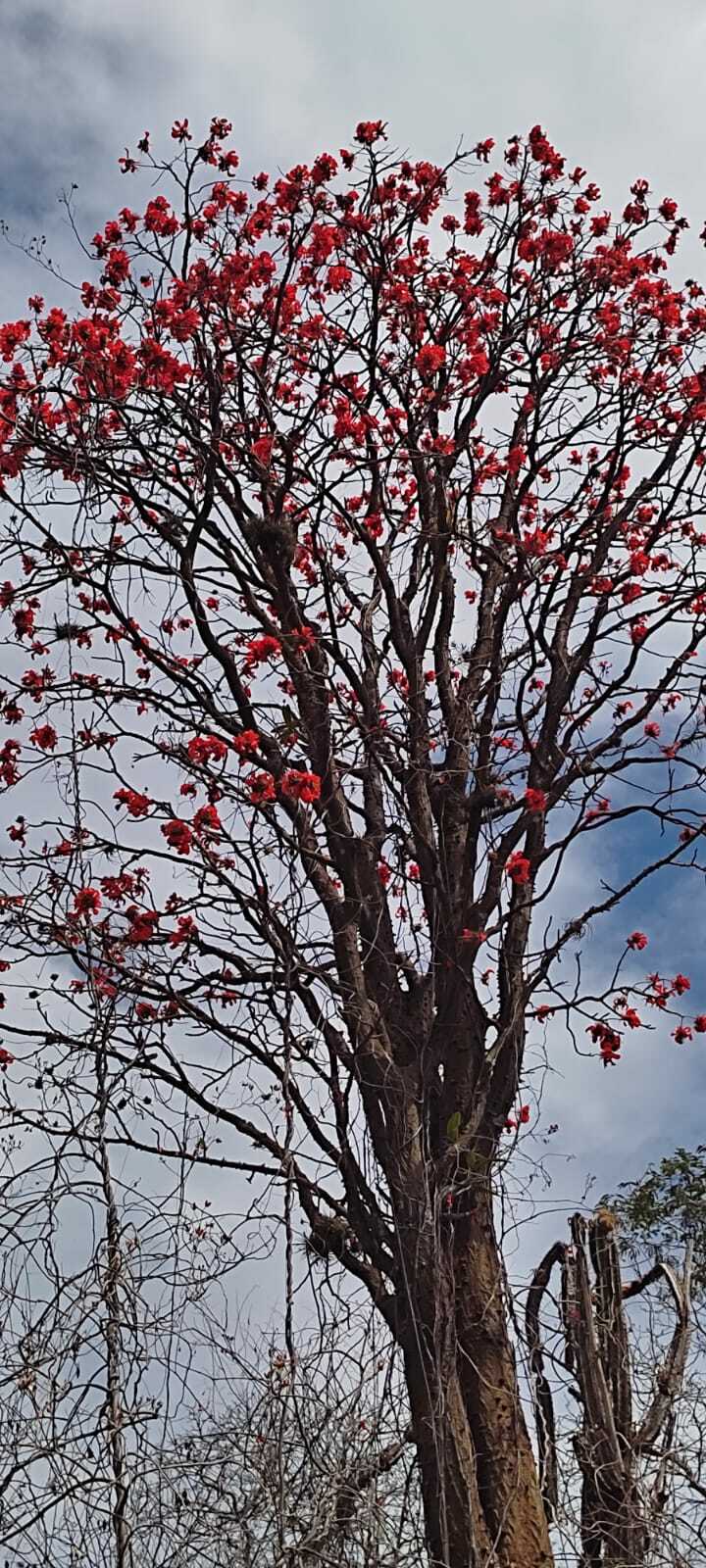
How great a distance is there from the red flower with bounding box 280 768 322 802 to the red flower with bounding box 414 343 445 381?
6.14 ft

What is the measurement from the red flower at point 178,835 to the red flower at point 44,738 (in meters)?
0.98

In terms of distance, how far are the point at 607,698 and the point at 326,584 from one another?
4.26 feet

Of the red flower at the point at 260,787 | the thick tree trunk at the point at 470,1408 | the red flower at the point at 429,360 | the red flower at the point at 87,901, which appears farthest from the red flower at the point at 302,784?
the red flower at the point at 429,360

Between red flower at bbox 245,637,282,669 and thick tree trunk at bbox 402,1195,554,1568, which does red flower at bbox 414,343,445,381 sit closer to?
red flower at bbox 245,637,282,669

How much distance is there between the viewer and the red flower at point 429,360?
618 centimetres

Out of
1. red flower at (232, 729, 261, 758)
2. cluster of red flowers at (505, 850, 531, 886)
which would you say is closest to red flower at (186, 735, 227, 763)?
red flower at (232, 729, 261, 758)

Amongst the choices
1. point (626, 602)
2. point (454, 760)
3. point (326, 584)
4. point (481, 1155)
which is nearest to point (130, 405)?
point (326, 584)

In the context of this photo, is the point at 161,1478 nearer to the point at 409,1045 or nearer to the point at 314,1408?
the point at 314,1408

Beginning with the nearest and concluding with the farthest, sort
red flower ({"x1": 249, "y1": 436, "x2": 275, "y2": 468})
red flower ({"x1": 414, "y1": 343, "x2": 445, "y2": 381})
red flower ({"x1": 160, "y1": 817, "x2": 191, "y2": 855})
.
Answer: red flower ({"x1": 160, "y1": 817, "x2": 191, "y2": 855}) < red flower ({"x1": 249, "y1": 436, "x2": 275, "y2": 468}) < red flower ({"x1": 414, "y1": 343, "x2": 445, "y2": 381})

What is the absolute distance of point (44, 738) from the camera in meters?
6.01

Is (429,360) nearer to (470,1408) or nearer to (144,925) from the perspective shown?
(144,925)

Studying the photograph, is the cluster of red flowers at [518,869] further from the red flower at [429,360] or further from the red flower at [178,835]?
the red flower at [429,360]

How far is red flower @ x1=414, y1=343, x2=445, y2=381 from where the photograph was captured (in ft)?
20.3

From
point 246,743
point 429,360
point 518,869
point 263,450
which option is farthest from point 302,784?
point 429,360
